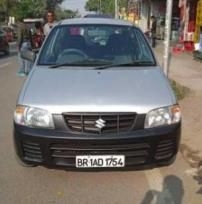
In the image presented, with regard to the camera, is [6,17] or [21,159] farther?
[6,17]

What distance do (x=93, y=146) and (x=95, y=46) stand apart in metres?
1.97

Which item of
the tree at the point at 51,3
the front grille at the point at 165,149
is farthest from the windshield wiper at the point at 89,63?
the tree at the point at 51,3

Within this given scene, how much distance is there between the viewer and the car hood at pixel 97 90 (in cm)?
480

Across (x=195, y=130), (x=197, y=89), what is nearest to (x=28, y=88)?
(x=195, y=130)

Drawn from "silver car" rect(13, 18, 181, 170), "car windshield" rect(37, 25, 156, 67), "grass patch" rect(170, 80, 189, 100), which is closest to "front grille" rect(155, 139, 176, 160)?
"silver car" rect(13, 18, 181, 170)

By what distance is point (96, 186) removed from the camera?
507cm

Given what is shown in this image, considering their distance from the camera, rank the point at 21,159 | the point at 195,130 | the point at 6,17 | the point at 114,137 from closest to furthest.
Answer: the point at 114,137 < the point at 21,159 < the point at 195,130 < the point at 6,17

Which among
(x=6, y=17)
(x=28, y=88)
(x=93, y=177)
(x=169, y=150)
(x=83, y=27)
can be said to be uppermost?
(x=83, y=27)

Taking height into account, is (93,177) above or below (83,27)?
below

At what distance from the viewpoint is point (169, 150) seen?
16.4 ft

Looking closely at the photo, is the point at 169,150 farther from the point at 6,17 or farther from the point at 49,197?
the point at 6,17

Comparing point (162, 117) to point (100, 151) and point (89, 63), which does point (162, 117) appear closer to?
point (100, 151)

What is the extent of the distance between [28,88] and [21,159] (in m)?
0.77

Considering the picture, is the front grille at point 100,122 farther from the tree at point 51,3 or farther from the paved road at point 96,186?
the tree at point 51,3
